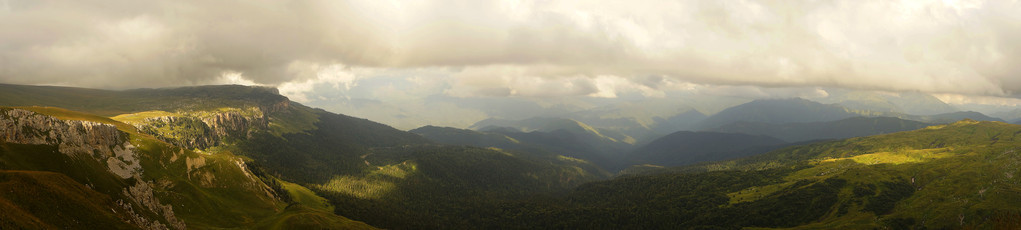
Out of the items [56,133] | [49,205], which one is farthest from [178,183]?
[49,205]

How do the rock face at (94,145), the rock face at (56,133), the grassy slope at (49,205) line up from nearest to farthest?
the grassy slope at (49,205)
the rock face at (94,145)
the rock face at (56,133)

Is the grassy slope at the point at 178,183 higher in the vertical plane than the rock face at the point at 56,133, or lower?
lower

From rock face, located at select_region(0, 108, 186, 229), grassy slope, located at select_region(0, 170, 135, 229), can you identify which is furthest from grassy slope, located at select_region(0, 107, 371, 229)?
grassy slope, located at select_region(0, 170, 135, 229)

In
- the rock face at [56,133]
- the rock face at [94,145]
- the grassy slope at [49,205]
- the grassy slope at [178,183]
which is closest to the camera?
the grassy slope at [49,205]

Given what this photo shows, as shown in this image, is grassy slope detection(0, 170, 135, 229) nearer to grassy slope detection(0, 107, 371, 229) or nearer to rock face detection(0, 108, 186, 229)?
rock face detection(0, 108, 186, 229)

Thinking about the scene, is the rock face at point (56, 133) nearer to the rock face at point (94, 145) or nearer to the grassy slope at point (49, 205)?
the rock face at point (94, 145)

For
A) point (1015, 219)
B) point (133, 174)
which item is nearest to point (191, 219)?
point (133, 174)

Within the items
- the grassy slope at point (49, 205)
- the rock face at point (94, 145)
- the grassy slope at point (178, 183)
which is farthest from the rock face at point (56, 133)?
the grassy slope at point (49, 205)

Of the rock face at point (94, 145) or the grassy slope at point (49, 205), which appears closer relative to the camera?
the grassy slope at point (49, 205)
